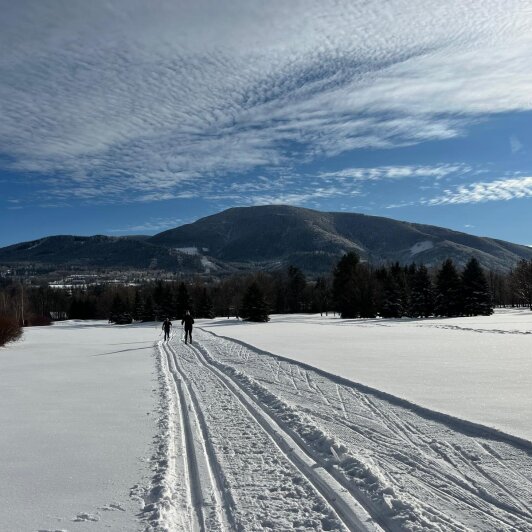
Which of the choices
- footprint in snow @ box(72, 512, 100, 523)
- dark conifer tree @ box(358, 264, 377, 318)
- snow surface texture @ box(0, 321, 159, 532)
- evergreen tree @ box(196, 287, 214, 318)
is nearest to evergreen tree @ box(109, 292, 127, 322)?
evergreen tree @ box(196, 287, 214, 318)

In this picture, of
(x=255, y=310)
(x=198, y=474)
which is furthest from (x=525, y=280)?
(x=198, y=474)

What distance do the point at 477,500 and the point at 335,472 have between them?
58.5 inches

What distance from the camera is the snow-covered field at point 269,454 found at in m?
4.43

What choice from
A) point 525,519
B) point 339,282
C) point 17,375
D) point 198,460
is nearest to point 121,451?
point 198,460

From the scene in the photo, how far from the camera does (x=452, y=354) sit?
16.8m

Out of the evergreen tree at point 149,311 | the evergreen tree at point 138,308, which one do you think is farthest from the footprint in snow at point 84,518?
the evergreen tree at point 138,308

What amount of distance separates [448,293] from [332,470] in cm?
5523

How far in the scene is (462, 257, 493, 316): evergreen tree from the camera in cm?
5497

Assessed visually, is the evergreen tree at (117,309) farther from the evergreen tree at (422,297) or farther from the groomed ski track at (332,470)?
the groomed ski track at (332,470)

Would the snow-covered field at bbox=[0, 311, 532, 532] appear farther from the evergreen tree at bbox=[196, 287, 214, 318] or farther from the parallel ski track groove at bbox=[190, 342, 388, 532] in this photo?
the evergreen tree at bbox=[196, 287, 214, 318]

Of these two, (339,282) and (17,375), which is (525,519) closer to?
(17,375)

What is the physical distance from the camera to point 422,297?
194 ft

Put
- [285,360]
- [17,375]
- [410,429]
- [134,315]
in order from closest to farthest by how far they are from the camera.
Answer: [410,429] < [17,375] < [285,360] < [134,315]

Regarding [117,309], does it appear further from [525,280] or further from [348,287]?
[525,280]
